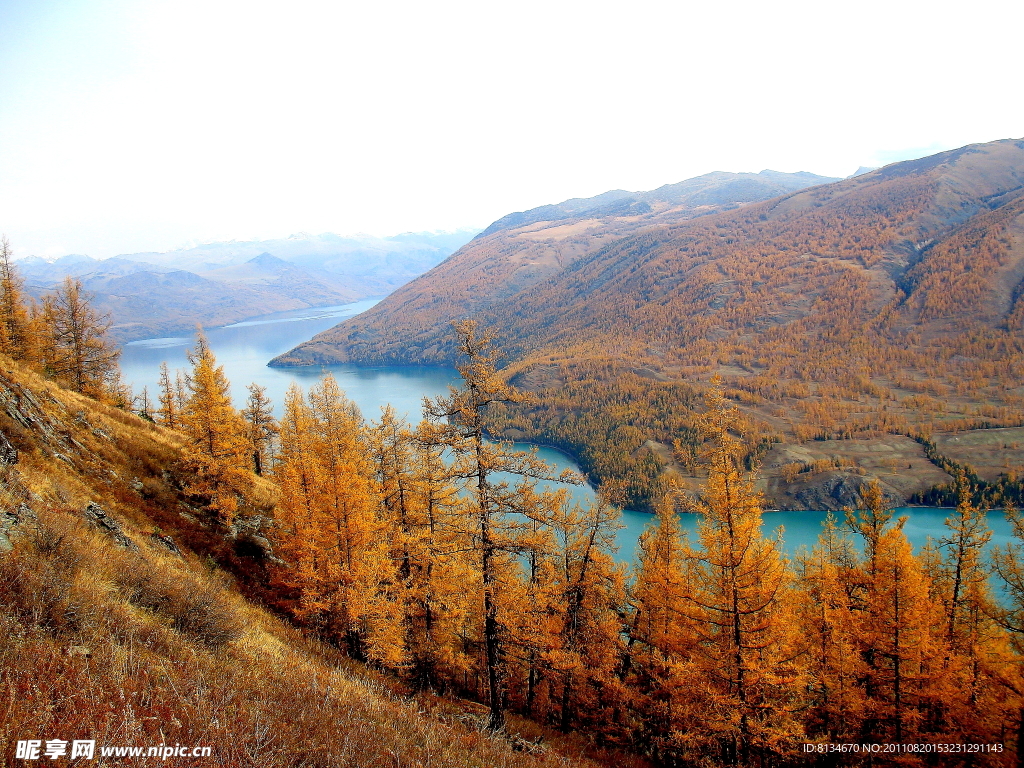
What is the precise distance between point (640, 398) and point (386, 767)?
5636 inches

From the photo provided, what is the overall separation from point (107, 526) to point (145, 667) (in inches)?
326

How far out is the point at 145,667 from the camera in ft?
20.1

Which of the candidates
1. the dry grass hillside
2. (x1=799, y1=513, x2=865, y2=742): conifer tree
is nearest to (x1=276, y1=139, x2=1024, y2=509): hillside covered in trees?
(x1=799, y1=513, x2=865, y2=742): conifer tree

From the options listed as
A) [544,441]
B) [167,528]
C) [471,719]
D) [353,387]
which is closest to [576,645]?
[471,719]

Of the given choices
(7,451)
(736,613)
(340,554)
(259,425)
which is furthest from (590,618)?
(259,425)

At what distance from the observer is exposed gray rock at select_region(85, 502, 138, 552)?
1173cm

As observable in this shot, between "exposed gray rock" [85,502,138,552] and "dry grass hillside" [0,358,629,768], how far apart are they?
2.1 inches

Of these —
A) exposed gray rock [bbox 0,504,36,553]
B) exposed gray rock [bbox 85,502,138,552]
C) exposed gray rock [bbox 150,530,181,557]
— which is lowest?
exposed gray rock [bbox 150,530,181,557]

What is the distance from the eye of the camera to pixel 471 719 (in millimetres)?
14375

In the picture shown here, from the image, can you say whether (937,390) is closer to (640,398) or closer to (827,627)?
(640,398)

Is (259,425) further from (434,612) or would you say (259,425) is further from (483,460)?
(483,460)

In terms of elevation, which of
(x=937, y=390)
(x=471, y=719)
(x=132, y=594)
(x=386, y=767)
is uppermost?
(x=132, y=594)

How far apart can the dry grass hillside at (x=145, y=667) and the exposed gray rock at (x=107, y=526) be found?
2.1 inches

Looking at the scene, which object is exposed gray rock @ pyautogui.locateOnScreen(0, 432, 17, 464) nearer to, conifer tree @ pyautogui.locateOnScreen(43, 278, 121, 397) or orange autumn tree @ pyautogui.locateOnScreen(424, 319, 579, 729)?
orange autumn tree @ pyautogui.locateOnScreen(424, 319, 579, 729)
